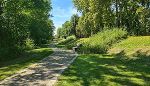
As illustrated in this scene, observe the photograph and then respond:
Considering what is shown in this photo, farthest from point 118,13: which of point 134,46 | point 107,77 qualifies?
point 107,77

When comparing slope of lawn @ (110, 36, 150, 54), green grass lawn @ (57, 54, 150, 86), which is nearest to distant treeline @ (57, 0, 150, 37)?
slope of lawn @ (110, 36, 150, 54)

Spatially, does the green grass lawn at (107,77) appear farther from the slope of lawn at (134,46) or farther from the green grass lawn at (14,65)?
the slope of lawn at (134,46)

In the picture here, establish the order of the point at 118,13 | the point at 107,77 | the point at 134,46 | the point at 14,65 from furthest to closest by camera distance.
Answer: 1. the point at 118,13
2. the point at 134,46
3. the point at 14,65
4. the point at 107,77

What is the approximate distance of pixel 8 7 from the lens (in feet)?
109

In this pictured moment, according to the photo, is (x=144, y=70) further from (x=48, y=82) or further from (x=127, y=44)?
(x=127, y=44)

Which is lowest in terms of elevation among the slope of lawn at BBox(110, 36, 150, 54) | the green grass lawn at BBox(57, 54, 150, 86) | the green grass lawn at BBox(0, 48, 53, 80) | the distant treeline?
the green grass lawn at BBox(57, 54, 150, 86)

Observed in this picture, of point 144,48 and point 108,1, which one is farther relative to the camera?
point 108,1

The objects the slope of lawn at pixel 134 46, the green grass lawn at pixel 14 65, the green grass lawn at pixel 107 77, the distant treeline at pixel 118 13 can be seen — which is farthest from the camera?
the distant treeline at pixel 118 13

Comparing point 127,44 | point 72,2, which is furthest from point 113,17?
point 127,44

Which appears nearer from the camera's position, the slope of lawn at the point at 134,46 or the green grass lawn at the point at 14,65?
the green grass lawn at the point at 14,65

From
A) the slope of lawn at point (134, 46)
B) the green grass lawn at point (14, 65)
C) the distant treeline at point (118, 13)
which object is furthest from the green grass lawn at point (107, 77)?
the distant treeline at point (118, 13)

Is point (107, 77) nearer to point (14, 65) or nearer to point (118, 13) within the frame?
point (14, 65)

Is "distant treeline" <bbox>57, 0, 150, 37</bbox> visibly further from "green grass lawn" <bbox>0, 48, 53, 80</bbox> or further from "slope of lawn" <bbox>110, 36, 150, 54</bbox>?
"green grass lawn" <bbox>0, 48, 53, 80</bbox>

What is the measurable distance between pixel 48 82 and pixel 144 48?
15.6 meters
